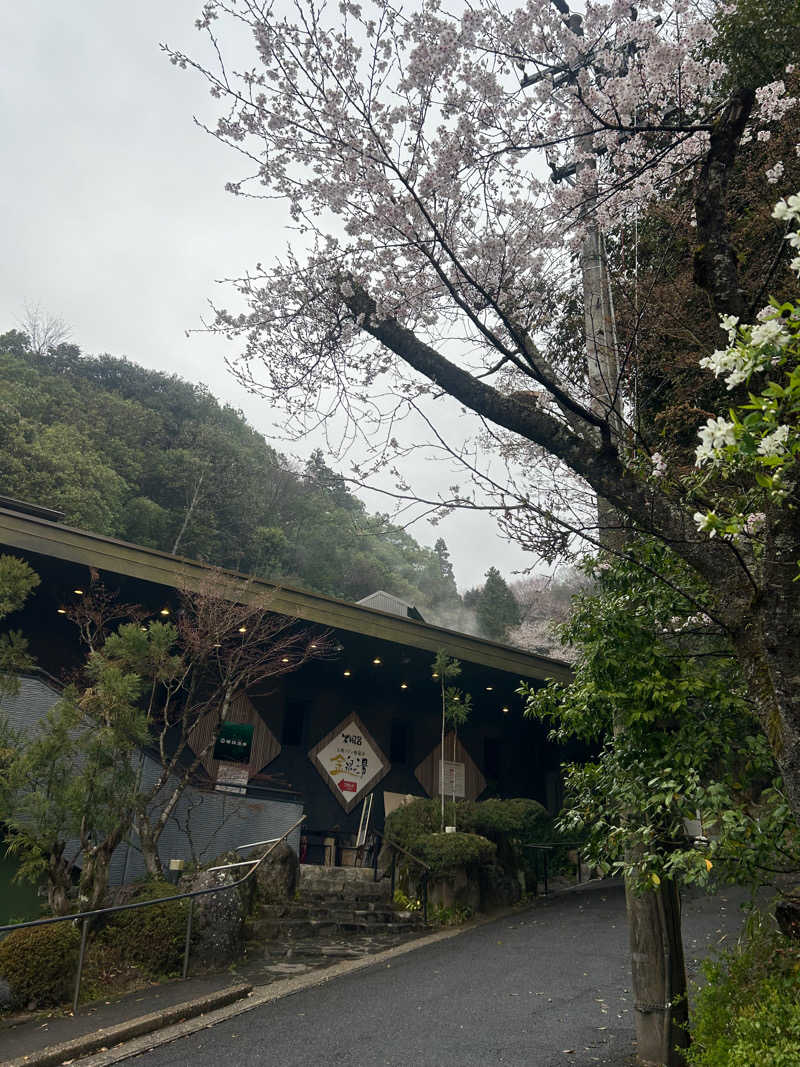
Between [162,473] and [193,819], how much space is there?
23038 mm

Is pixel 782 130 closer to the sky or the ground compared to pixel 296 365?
closer to the sky

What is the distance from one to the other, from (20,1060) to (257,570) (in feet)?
93.2

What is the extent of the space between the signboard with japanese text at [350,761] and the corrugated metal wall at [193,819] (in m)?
2.93

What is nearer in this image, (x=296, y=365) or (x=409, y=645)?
(x=296, y=365)

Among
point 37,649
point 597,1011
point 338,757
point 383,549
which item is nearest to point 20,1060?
point 597,1011

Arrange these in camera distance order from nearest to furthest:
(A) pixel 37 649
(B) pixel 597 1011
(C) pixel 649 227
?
(B) pixel 597 1011 < (C) pixel 649 227 < (A) pixel 37 649

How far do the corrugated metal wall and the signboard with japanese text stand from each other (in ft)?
9.61

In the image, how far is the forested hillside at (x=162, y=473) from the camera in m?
24.8

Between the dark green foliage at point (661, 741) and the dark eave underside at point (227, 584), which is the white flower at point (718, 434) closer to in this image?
the dark green foliage at point (661, 741)

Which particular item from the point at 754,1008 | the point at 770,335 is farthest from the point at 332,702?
the point at 770,335

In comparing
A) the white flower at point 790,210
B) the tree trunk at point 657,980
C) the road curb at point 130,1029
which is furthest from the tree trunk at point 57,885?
the white flower at point 790,210

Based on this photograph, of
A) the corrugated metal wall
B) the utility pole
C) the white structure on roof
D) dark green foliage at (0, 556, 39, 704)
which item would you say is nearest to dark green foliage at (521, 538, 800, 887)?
the utility pole

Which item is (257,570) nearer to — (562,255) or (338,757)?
(338,757)

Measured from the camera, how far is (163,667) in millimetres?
8453
